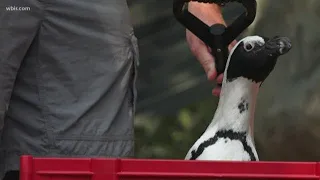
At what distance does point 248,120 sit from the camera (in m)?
1.18

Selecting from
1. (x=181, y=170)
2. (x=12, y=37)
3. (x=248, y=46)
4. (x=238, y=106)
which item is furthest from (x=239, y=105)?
(x=12, y=37)

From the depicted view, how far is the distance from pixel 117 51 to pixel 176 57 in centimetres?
47

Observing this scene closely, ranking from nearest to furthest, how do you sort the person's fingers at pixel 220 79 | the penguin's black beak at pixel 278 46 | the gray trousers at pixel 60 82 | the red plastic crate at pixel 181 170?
the red plastic crate at pixel 181 170 → the penguin's black beak at pixel 278 46 → the person's fingers at pixel 220 79 → the gray trousers at pixel 60 82

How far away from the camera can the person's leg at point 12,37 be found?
52.1 inches

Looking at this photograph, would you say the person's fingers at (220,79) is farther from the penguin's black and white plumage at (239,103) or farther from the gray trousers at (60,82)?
the gray trousers at (60,82)

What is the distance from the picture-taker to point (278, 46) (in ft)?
3.62

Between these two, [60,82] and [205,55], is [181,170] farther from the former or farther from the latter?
[60,82]

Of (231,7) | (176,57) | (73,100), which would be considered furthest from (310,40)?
(73,100)

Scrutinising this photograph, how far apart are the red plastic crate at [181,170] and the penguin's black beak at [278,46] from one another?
0.30 meters

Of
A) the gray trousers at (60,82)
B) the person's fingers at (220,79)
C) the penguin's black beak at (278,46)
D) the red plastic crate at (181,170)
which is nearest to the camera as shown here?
the red plastic crate at (181,170)

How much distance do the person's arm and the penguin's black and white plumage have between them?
0.21ft

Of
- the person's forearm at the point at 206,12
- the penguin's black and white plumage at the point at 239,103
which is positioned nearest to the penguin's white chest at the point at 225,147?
the penguin's black and white plumage at the point at 239,103

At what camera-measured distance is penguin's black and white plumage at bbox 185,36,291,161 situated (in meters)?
1.14

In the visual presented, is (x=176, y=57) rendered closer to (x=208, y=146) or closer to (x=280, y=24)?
(x=280, y=24)
